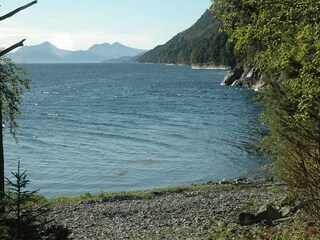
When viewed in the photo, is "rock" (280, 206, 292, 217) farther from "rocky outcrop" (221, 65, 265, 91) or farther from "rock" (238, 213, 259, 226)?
"rocky outcrop" (221, 65, 265, 91)

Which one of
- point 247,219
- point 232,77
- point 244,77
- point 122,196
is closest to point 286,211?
point 247,219

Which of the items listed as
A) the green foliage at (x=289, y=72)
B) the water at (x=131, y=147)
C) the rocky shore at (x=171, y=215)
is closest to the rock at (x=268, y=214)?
the rocky shore at (x=171, y=215)

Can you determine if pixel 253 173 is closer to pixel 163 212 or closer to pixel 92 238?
pixel 163 212

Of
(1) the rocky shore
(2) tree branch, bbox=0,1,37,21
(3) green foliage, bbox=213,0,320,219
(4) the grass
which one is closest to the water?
(4) the grass

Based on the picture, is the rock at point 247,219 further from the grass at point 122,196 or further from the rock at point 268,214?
the grass at point 122,196

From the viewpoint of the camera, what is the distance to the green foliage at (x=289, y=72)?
993 cm

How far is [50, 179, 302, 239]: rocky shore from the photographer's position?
57.9 ft

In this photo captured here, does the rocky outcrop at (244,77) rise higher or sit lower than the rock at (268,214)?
higher

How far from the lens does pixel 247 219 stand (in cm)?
1775

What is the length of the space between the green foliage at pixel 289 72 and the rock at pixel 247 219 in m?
2.69

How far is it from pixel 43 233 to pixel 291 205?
35.7 ft

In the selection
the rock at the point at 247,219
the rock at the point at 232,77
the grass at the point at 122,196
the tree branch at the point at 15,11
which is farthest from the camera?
the rock at the point at 232,77

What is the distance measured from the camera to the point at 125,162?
1625 inches

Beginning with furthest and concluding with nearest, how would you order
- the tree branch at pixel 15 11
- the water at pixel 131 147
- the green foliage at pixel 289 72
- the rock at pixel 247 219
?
the water at pixel 131 147, the rock at pixel 247 219, the tree branch at pixel 15 11, the green foliage at pixel 289 72
